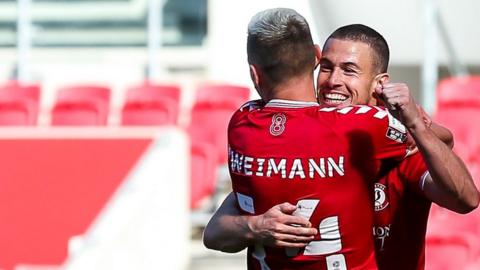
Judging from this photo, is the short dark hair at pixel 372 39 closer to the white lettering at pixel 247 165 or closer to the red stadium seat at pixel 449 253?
the white lettering at pixel 247 165

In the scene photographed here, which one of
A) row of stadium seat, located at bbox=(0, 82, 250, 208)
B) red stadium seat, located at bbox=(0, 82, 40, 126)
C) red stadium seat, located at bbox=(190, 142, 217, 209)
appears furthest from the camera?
red stadium seat, located at bbox=(0, 82, 40, 126)

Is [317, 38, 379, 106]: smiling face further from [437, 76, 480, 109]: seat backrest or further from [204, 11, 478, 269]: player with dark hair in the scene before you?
[437, 76, 480, 109]: seat backrest

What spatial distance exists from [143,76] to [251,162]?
390 inches

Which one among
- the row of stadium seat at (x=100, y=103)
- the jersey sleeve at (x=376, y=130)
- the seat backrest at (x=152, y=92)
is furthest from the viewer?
the seat backrest at (x=152, y=92)

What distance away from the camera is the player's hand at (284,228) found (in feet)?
9.66

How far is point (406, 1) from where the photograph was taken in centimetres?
1053

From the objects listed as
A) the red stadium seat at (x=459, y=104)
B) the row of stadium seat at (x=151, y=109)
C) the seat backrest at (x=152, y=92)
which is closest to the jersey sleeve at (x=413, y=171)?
the red stadium seat at (x=459, y=104)

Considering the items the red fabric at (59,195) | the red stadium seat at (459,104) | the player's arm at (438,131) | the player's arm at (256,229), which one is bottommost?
the red fabric at (59,195)

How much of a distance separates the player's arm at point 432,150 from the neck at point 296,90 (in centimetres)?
22


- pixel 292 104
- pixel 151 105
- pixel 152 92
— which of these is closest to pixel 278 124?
pixel 292 104

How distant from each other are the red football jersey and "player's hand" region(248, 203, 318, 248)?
229 millimetres

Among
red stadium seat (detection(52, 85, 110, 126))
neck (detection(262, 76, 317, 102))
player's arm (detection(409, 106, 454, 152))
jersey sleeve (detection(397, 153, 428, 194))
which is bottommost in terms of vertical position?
red stadium seat (detection(52, 85, 110, 126))

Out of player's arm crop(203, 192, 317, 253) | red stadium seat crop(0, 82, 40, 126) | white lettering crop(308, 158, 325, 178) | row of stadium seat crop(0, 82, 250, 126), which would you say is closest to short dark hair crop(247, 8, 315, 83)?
white lettering crop(308, 158, 325, 178)

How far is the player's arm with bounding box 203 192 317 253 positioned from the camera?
2947 millimetres
